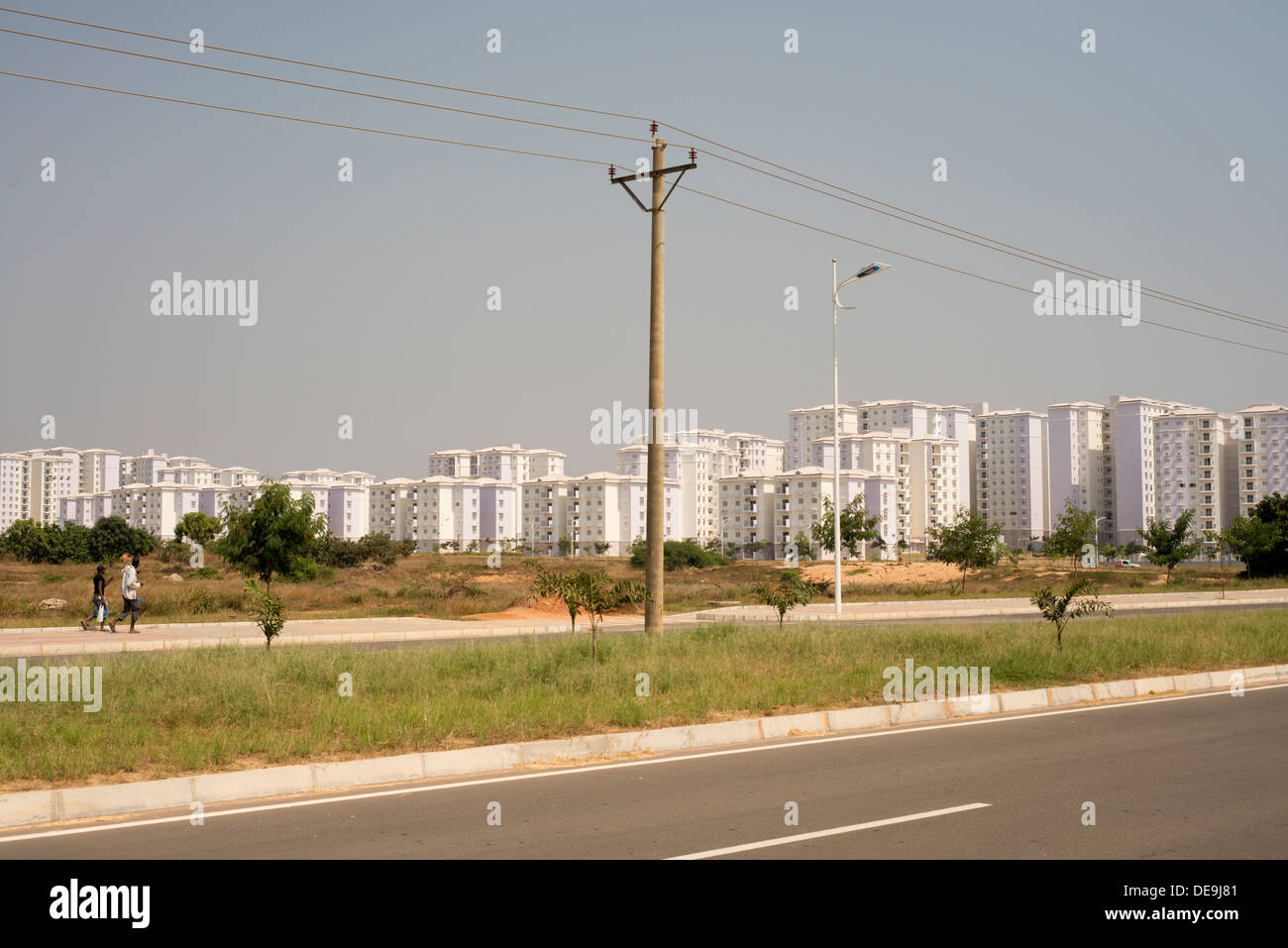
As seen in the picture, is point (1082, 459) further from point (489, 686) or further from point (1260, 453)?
point (489, 686)

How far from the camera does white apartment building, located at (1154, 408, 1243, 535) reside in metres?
150

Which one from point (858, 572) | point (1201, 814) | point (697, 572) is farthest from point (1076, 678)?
point (697, 572)

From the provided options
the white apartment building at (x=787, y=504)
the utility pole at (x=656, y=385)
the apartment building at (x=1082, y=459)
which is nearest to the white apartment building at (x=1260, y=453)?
the apartment building at (x=1082, y=459)

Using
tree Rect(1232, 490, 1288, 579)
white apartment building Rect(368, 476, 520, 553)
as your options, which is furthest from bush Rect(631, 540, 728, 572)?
white apartment building Rect(368, 476, 520, 553)

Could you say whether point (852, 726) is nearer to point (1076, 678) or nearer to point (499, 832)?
point (1076, 678)

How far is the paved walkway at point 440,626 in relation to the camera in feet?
75.6

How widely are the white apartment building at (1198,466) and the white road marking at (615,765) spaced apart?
150 m

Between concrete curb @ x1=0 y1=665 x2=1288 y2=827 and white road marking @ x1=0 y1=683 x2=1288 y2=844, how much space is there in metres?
0.39

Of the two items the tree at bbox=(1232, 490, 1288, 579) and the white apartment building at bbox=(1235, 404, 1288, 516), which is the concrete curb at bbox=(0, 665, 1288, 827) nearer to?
the tree at bbox=(1232, 490, 1288, 579)

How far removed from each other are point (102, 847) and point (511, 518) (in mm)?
172857

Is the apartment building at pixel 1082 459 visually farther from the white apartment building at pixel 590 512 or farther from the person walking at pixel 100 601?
the person walking at pixel 100 601

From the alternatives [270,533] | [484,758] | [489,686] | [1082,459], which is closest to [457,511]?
[1082,459]
